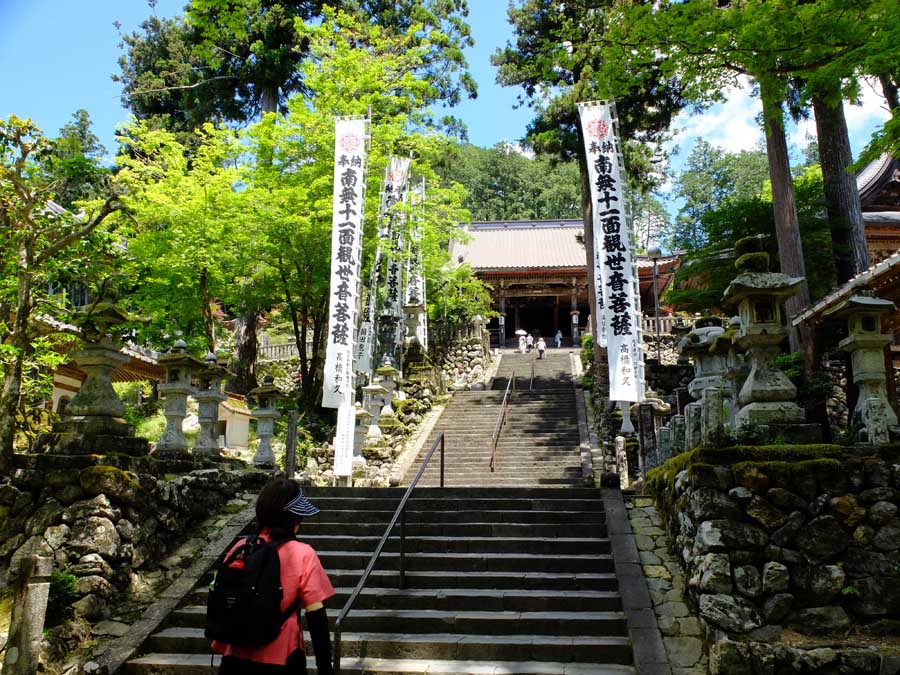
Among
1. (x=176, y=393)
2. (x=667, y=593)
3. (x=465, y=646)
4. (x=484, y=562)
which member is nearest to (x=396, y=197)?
(x=176, y=393)

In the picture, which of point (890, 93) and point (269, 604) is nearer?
point (269, 604)

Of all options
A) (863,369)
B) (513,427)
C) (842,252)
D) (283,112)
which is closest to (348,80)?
(283,112)

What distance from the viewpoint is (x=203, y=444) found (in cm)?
991

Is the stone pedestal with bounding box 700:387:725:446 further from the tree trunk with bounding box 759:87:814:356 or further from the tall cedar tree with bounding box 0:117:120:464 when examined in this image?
the tree trunk with bounding box 759:87:814:356

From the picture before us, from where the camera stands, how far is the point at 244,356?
2020cm

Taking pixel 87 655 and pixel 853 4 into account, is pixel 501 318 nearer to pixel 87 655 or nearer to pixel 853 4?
pixel 853 4

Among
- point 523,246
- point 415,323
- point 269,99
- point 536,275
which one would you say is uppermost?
point 269,99

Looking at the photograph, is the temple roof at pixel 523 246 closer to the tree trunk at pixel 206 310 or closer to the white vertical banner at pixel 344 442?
the tree trunk at pixel 206 310

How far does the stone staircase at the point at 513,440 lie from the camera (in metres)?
13.6

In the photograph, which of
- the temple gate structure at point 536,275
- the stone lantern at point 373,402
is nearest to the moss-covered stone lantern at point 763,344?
the stone lantern at point 373,402

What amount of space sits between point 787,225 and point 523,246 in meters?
24.9

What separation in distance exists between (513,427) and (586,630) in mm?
11156

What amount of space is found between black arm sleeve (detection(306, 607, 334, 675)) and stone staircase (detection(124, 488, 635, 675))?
2.61 m

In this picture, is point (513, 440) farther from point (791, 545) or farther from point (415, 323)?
point (791, 545)
